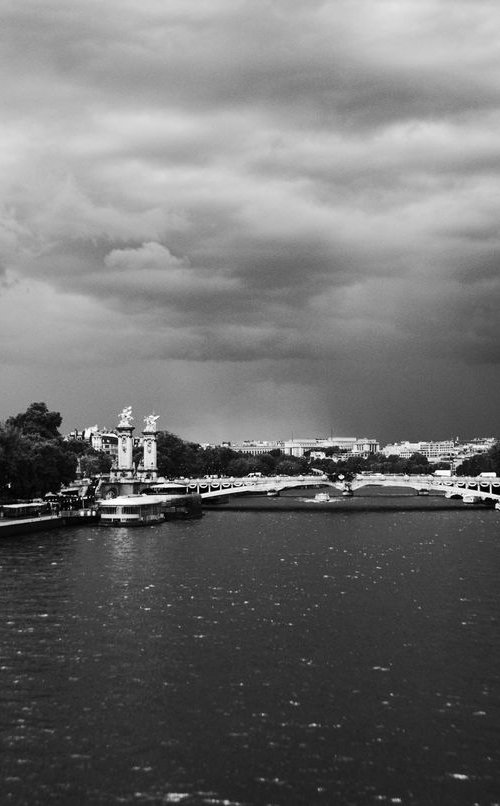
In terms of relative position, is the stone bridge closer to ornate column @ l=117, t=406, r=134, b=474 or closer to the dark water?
ornate column @ l=117, t=406, r=134, b=474

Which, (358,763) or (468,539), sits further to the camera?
(468,539)

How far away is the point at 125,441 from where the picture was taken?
99.9 meters

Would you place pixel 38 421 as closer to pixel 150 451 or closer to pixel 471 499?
pixel 150 451

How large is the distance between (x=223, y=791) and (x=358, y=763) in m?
2.81

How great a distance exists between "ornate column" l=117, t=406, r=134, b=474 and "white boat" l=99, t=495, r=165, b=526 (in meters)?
24.2

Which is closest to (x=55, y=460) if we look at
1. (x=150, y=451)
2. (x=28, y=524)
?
(x=28, y=524)

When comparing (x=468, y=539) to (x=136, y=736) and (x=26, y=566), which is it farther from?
(x=136, y=736)

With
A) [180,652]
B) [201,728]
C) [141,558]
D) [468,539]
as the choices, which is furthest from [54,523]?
[201,728]

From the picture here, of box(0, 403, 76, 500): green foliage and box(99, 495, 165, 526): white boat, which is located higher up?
box(0, 403, 76, 500): green foliage

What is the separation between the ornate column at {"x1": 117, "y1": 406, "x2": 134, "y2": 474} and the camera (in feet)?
326

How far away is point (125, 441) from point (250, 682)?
252ft

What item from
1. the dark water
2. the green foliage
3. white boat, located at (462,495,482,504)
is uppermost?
the green foliage

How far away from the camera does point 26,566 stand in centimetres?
4506

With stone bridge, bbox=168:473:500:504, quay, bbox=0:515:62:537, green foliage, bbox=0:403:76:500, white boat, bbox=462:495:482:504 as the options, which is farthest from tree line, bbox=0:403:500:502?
white boat, bbox=462:495:482:504
